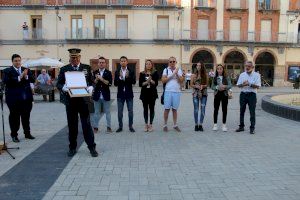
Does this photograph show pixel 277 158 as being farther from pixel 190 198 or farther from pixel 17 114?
pixel 17 114

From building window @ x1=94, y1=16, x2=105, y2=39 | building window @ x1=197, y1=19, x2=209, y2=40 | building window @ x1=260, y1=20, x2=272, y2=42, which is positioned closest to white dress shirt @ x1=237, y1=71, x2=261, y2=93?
building window @ x1=197, y1=19, x2=209, y2=40

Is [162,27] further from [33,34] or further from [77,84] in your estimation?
[77,84]

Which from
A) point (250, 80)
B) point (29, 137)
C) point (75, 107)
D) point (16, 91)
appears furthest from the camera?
point (250, 80)

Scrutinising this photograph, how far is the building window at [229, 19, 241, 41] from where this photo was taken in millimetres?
35562

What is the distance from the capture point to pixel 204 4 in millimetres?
35156

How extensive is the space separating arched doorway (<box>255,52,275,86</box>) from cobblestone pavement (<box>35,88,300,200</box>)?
95.1 feet

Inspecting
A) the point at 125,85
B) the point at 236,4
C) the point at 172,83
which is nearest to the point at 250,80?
the point at 172,83

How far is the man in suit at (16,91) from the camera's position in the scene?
8023 millimetres

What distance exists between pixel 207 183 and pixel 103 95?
4.70 meters

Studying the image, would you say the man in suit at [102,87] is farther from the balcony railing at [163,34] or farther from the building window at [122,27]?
the building window at [122,27]

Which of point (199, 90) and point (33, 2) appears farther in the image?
point (33, 2)

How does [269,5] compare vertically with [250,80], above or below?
above

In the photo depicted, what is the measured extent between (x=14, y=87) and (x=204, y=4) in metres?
29.9

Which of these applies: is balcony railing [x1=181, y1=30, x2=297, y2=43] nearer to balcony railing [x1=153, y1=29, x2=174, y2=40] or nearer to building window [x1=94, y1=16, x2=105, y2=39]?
balcony railing [x1=153, y1=29, x2=174, y2=40]
